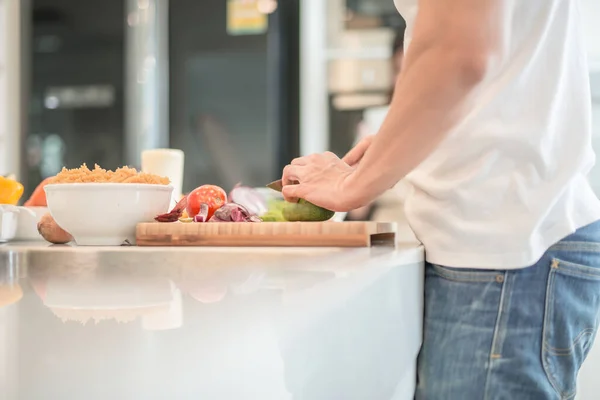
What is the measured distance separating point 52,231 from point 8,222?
0.44 ft

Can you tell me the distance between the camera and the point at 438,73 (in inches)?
29.5

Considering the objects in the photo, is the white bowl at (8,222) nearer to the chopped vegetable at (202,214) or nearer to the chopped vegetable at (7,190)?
the chopped vegetable at (7,190)

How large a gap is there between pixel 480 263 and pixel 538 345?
125 mm

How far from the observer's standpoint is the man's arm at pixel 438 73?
0.73 meters

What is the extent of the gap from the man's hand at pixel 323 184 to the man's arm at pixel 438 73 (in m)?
0.10

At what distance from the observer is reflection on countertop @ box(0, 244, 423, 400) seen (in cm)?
40

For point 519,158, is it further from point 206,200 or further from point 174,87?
point 174,87

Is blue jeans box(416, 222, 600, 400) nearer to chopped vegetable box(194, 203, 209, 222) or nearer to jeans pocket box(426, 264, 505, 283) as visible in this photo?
jeans pocket box(426, 264, 505, 283)

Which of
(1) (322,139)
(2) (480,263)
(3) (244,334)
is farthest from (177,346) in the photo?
(1) (322,139)

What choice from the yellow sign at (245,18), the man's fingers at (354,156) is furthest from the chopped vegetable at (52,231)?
the yellow sign at (245,18)

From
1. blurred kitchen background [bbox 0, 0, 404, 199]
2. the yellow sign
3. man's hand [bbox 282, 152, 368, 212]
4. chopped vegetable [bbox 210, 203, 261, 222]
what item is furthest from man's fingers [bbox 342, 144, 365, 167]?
the yellow sign

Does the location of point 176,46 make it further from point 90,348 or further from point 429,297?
point 90,348

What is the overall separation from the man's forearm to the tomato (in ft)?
1.19

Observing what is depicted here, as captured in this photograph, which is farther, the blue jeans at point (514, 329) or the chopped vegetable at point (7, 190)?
the chopped vegetable at point (7, 190)
